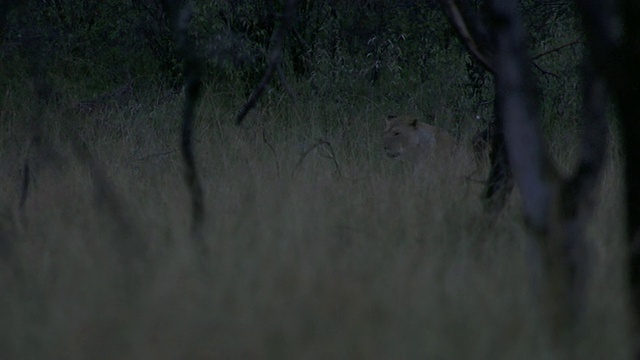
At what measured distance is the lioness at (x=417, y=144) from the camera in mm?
7508

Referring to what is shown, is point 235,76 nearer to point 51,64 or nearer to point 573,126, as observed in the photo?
point 51,64

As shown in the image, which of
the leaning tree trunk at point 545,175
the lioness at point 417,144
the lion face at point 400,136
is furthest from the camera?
the lion face at point 400,136

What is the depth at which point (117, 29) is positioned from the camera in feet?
38.3

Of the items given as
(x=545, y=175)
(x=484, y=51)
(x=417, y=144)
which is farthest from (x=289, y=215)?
(x=417, y=144)

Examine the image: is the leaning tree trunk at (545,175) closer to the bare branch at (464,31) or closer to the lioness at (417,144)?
the bare branch at (464,31)

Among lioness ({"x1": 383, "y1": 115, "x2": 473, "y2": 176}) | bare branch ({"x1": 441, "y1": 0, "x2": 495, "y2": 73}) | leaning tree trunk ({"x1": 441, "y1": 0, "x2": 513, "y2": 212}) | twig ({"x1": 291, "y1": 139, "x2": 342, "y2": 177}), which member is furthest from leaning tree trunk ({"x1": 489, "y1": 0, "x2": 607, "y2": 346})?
lioness ({"x1": 383, "y1": 115, "x2": 473, "y2": 176})

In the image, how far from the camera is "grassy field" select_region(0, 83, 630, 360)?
3.10m

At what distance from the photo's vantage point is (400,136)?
8016 mm

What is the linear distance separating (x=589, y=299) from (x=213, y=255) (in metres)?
1.43

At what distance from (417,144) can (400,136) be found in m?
0.17

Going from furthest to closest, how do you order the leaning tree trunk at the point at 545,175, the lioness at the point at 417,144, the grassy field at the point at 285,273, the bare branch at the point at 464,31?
the lioness at the point at 417,144
the bare branch at the point at 464,31
the leaning tree trunk at the point at 545,175
the grassy field at the point at 285,273

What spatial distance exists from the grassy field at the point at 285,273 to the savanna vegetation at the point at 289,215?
0.04 feet

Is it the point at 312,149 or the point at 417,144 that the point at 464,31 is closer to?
the point at 312,149

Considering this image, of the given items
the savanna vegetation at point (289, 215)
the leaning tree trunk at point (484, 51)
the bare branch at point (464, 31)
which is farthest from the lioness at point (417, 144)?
the bare branch at point (464, 31)
